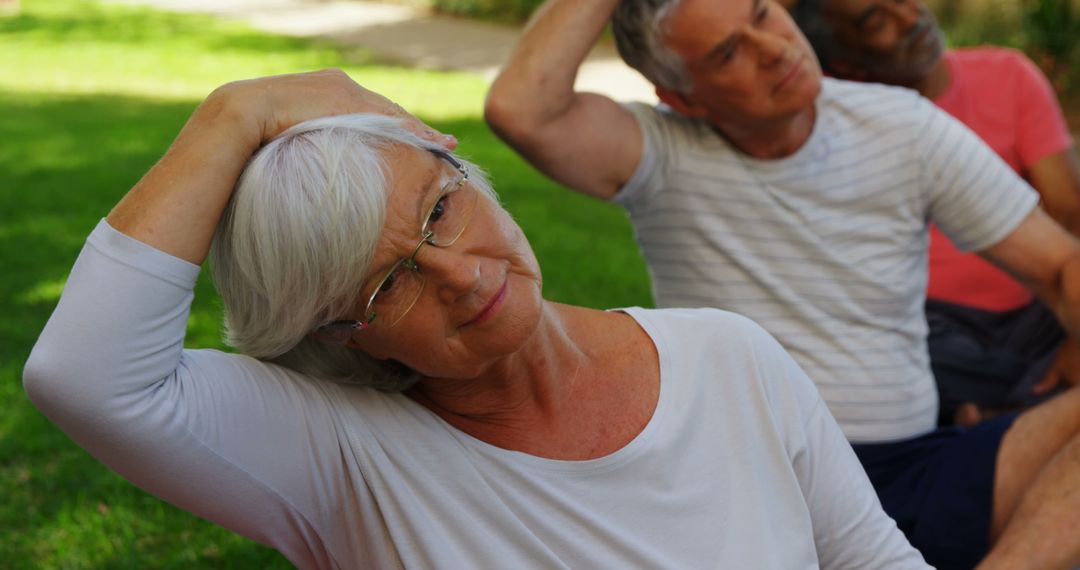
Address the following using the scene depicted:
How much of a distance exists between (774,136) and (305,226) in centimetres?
167

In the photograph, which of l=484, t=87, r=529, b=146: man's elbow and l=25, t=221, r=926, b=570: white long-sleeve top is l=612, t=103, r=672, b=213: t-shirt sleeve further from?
l=25, t=221, r=926, b=570: white long-sleeve top

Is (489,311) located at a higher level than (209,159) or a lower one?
Result: lower

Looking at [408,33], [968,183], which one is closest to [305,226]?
[968,183]

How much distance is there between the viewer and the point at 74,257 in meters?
6.29

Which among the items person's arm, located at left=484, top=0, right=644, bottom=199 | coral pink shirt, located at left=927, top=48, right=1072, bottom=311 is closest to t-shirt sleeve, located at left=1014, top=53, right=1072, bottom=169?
coral pink shirt, located at left=927, top=48, right=1072, bottom=311

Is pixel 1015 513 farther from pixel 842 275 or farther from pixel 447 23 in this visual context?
pixel 447 23

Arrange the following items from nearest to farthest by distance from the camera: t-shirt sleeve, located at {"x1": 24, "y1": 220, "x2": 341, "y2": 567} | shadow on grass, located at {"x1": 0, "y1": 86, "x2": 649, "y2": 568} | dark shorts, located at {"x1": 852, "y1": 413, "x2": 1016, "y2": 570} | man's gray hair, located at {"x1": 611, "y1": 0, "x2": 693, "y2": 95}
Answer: t-shirt sleeve, located at {"x1": 24, "y1": 220, "x2": 341, "y2": 567}
dark shorts, located at {"x1": 852, "y1": 413, "x2": 1016, "y2": 570}
man's gray hair, located at {"x1": 611, "y1": 0, "x2": 693, "y2": 95}
shadow on grass, located at {"x1": 0, "y1": 86, "x2": 649, "y2": 568}

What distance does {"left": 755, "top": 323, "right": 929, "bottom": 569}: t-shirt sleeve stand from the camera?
2.34m

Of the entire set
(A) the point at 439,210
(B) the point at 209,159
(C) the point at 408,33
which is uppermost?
(B) the point at 209,159

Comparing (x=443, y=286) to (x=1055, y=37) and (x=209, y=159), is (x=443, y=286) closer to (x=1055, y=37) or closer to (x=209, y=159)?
(x=209, y=159)

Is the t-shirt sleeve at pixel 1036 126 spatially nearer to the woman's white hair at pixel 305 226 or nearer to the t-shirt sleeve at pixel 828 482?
the t-shirt sleeve at pixel 828 482

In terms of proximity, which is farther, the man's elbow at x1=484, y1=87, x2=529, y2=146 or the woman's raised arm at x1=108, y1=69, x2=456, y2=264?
the man's elbow at x1=484, y1=87, x2=529, y2=146

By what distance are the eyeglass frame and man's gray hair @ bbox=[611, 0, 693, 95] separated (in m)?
1.24

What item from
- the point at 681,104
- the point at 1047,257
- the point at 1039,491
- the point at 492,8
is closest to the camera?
the point at 1039,491
